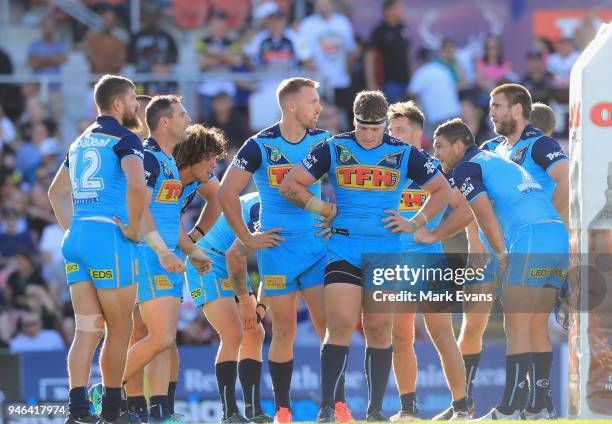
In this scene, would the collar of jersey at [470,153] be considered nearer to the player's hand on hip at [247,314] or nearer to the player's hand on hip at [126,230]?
the player's hand on hip at [247,314]

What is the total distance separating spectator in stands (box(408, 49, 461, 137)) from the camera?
64.5 feet

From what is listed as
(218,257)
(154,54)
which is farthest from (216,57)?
(218,257)

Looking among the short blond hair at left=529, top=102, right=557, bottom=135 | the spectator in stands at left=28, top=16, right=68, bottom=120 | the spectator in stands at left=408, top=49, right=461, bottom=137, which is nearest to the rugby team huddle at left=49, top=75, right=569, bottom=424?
the short blond hair at left=529, top=102, right=557, bottom=135

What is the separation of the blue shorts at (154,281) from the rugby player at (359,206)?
1.12m

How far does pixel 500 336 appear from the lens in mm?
18109

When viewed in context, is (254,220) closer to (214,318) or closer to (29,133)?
(214,318)

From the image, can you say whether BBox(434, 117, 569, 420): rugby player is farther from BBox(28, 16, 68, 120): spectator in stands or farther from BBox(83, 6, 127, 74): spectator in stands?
BBox(28, 16, 68, 120): spectator in stands

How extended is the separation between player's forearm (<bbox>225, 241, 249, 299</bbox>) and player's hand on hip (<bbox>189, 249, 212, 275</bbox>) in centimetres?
43

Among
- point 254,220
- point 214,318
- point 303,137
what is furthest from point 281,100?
point 214,318

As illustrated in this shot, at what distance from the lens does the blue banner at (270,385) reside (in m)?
16.2

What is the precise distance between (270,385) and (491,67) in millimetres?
6842

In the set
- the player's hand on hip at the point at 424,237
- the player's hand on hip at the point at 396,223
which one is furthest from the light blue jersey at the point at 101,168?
the player's hand on hip at the point at 424,237

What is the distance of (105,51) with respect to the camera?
19734 millimetres

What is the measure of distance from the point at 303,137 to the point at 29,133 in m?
9.52
